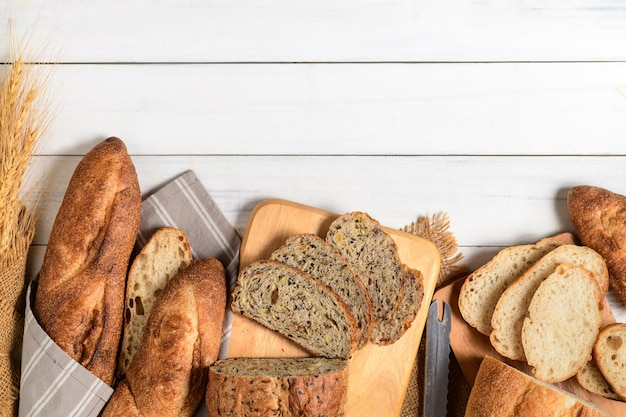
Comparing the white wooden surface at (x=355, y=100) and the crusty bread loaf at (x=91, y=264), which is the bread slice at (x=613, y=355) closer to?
the white wooden surface at (x=355, y=100)

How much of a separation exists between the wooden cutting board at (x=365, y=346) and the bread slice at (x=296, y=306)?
0.29ft

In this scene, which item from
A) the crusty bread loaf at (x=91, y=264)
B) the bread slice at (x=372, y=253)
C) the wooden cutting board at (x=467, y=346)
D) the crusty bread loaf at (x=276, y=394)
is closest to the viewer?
the crusty bread loaf at (x=276, y=394)

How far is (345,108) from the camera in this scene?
2.06 metres

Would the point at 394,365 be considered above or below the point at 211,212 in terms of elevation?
below

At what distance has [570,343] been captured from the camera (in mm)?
2006

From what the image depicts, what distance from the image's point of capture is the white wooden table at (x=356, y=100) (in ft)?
6.64

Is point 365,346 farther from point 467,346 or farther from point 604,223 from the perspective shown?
point 604,223

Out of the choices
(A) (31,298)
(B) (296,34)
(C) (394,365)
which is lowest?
(C) (394,365)

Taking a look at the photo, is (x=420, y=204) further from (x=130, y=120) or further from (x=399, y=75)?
(x=130, y=120)

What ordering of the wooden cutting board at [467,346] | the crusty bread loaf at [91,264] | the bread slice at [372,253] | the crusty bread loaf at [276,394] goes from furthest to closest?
the wooden cutting board at [467,346]
the bread slice at [372,253]
the crusty bread loaf at [91,264]
the crusty bread loaf at [276,394]

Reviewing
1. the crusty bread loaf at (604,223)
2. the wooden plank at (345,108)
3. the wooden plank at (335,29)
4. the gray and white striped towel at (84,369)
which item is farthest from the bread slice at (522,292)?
the gray and white striped towel at (84,369)

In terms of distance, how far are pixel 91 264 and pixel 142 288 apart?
0.18m

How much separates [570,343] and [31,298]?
1.74 meters

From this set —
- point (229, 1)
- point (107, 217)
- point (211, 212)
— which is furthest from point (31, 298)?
point (229, 1)
